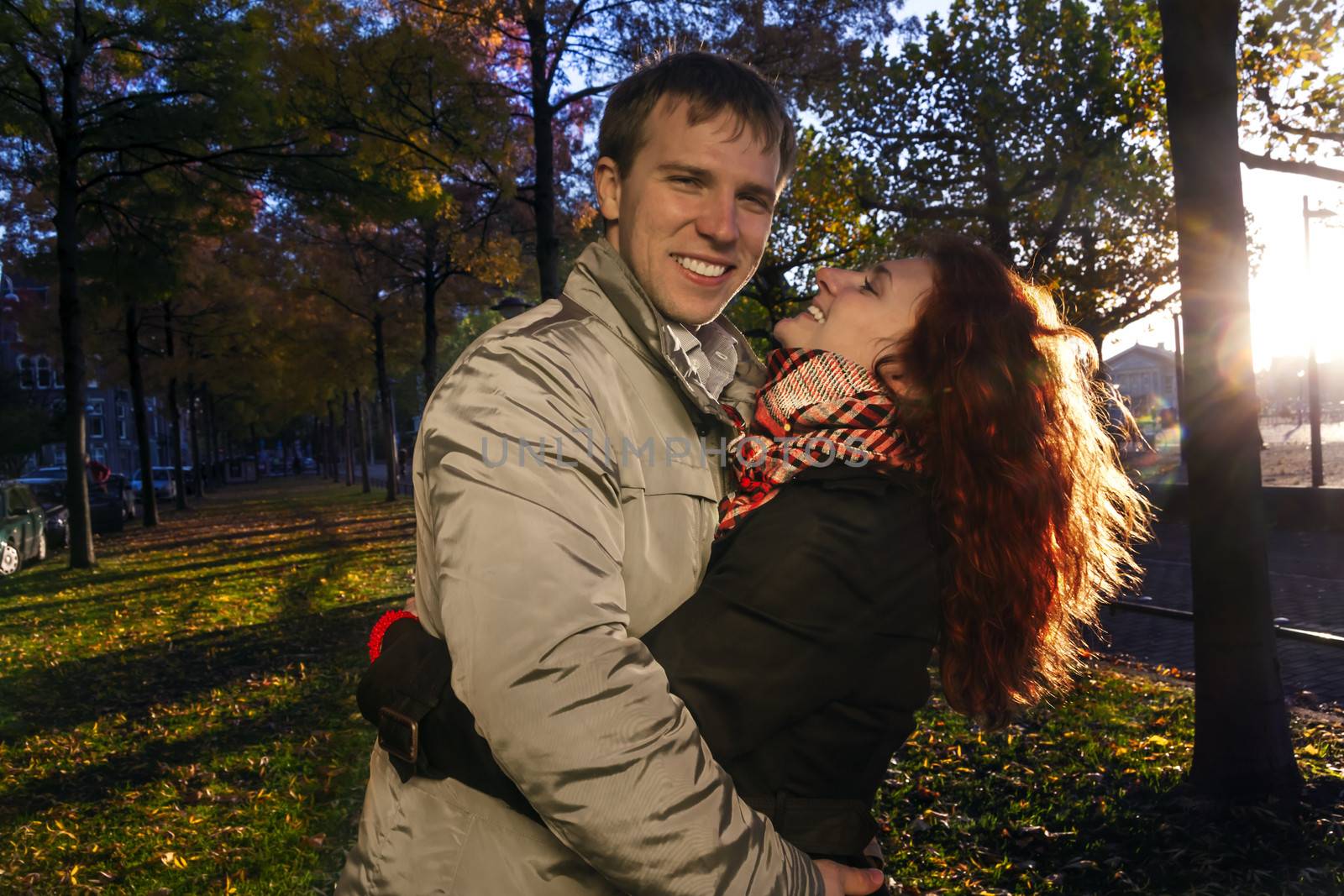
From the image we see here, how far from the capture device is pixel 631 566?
5.06ft

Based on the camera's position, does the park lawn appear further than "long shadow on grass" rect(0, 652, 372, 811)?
No

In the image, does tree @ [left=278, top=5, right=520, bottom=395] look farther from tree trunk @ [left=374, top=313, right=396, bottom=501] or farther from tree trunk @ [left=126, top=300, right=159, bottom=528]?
tree trunk @ [left=374, top=313, right=396, bottom=501]

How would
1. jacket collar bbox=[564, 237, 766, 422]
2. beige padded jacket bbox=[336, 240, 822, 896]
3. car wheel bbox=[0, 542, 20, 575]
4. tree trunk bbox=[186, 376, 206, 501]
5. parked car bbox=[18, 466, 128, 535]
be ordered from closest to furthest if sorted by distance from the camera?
beige padded jacket bbox=[336, 240, 822, 896] → jacket collar bbox=[564, 237, 766, 422] → car wheel bbox=[0, 542, 20, 575] → parked car bbox=[18, 466, 128, 535] → tree trunk bbox=[186, 376, 206, 501]

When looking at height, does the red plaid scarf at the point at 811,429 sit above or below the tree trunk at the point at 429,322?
below

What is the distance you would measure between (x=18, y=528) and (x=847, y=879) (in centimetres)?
1951

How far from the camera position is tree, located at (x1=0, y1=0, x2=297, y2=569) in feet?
45.5

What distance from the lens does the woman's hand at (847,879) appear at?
5.10 ft

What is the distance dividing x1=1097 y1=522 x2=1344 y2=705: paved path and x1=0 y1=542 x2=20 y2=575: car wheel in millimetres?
16801

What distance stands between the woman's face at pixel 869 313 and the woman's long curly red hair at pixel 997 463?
0.13 feet

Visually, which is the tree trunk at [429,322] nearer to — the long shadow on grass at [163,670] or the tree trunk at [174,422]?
the tree trunk at [174,422]

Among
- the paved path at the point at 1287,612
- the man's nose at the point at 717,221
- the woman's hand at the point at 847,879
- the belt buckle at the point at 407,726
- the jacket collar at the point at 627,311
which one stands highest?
the man's nose at the point at 717,221

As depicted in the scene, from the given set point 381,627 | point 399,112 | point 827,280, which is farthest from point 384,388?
point 381,627

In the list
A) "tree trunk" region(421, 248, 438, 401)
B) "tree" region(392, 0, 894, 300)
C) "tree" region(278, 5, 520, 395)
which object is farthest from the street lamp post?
"tree trunk" region(421, 248, 438, 401)

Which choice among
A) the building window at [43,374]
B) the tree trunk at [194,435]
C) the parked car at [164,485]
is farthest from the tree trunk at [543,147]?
the building window at [43,374]
